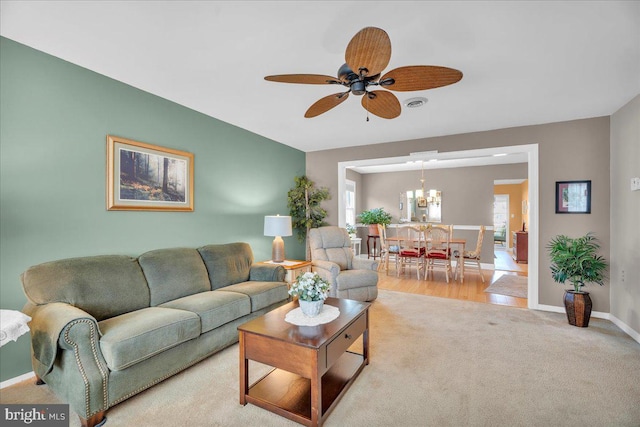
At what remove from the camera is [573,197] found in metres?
3.74

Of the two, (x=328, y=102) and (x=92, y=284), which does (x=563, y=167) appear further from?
(x=92, y=284)

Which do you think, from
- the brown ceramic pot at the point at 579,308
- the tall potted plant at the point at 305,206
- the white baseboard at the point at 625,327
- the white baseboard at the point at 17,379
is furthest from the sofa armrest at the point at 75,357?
the white baseboard at the point at 625,327

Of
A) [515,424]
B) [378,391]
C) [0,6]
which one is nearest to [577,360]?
[515,424]

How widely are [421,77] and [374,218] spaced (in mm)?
6193

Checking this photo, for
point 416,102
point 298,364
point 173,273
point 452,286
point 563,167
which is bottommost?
point 452,286

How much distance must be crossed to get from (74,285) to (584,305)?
4917 mm

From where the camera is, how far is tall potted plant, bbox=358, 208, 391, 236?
304 inches

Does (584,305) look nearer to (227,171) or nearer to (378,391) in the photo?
(378,391)

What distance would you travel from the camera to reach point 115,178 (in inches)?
108

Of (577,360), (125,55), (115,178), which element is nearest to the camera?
(125,55)

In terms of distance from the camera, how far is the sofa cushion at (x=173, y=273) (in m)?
2.65

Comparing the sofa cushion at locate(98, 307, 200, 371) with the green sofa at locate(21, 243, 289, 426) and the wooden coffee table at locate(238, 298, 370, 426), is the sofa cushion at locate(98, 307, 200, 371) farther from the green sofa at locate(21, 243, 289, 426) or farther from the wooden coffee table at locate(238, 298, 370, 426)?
the wooden coffee table at locate(238, 298, 370, 426)

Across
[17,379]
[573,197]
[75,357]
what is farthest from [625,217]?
[17,379]

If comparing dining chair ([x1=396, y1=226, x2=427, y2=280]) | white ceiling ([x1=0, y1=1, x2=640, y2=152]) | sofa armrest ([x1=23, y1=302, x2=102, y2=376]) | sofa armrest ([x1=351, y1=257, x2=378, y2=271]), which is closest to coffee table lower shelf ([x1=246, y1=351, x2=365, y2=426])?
sofa armrest ([x1=23, y1=302, x2=102, y2=376])
